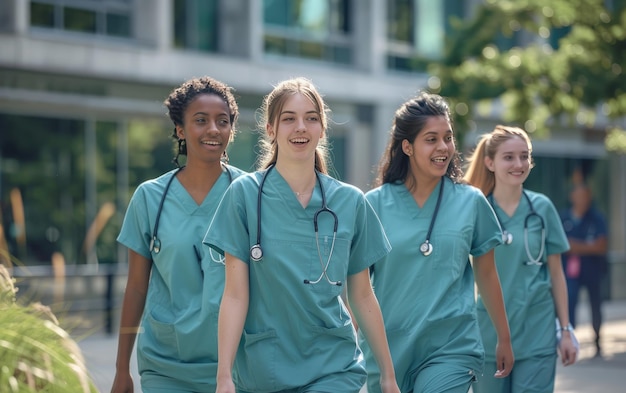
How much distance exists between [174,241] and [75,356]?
1.63 meters

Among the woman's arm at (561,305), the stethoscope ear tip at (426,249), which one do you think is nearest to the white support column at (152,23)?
the woman's arm at (561,305)

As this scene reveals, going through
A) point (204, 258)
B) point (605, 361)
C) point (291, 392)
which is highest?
point (204, 258)

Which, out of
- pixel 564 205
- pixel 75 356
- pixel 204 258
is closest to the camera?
pixel 75 356

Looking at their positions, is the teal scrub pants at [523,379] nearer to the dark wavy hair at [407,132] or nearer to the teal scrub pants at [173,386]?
the dark wavy hair at [407,132]

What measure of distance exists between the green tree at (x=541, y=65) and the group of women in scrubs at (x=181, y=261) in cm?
1133

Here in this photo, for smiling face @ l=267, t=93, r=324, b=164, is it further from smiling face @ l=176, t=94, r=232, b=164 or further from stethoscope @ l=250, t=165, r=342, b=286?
smiling face @ l=176, t=94, r=232, b=164

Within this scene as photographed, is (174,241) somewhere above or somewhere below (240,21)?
below

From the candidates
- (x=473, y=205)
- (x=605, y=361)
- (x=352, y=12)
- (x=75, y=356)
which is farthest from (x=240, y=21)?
(x=75, y=356)

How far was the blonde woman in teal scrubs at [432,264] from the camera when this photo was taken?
589 centimetres

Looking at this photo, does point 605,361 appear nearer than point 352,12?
Yes

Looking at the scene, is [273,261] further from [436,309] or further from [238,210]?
[436,309]

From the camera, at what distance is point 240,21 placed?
77.6ft

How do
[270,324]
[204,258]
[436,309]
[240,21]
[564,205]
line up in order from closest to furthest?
[270,324]
[204,258]
[436,309]
[240,21]
[564,205]

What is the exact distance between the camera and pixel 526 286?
23.9ft
